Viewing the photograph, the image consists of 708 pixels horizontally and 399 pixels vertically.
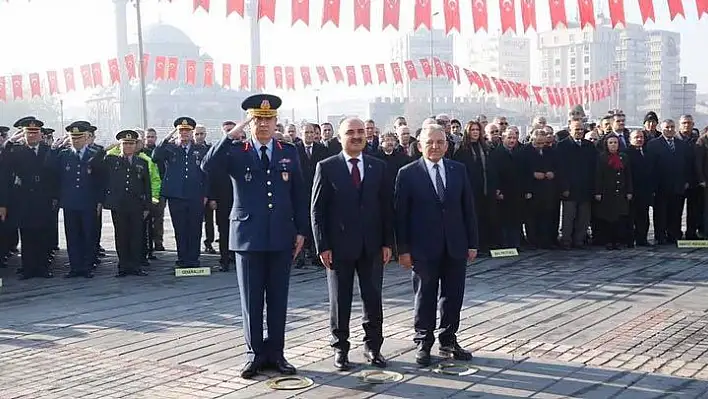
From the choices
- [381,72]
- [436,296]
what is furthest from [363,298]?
[381,72]

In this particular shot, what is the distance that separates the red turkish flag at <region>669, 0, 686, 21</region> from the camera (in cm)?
1435

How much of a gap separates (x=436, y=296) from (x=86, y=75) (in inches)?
995

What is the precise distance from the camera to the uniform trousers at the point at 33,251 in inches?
418

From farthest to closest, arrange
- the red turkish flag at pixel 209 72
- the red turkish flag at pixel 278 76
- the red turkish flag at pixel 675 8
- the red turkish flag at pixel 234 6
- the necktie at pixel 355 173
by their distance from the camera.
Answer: the red turkish flag at pixel 278 76 < the red turkish flag at pixel 209 72 < the red turkish flag at pixel 234 6 < the red turkish flag at pixel 675 8 < the necktie at pixel 355 173

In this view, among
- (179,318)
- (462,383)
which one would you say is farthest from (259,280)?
(179,318)

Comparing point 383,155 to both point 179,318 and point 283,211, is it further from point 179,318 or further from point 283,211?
point 283,211

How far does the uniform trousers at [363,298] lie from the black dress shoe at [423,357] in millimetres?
300

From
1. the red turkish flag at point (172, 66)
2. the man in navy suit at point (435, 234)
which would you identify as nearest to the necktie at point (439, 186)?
the man in navy suit at point (435, 234)

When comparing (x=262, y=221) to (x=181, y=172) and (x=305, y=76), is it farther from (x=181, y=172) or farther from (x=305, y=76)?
(x=305, y=76)

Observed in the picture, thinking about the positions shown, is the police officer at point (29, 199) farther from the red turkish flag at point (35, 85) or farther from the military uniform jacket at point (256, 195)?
the red turkish flag at point (35, 85)

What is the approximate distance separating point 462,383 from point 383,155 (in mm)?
5945

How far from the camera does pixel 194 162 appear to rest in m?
10.9

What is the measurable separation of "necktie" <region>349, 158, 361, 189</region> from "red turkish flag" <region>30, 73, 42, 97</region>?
25.1m

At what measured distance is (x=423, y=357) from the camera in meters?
5.98
